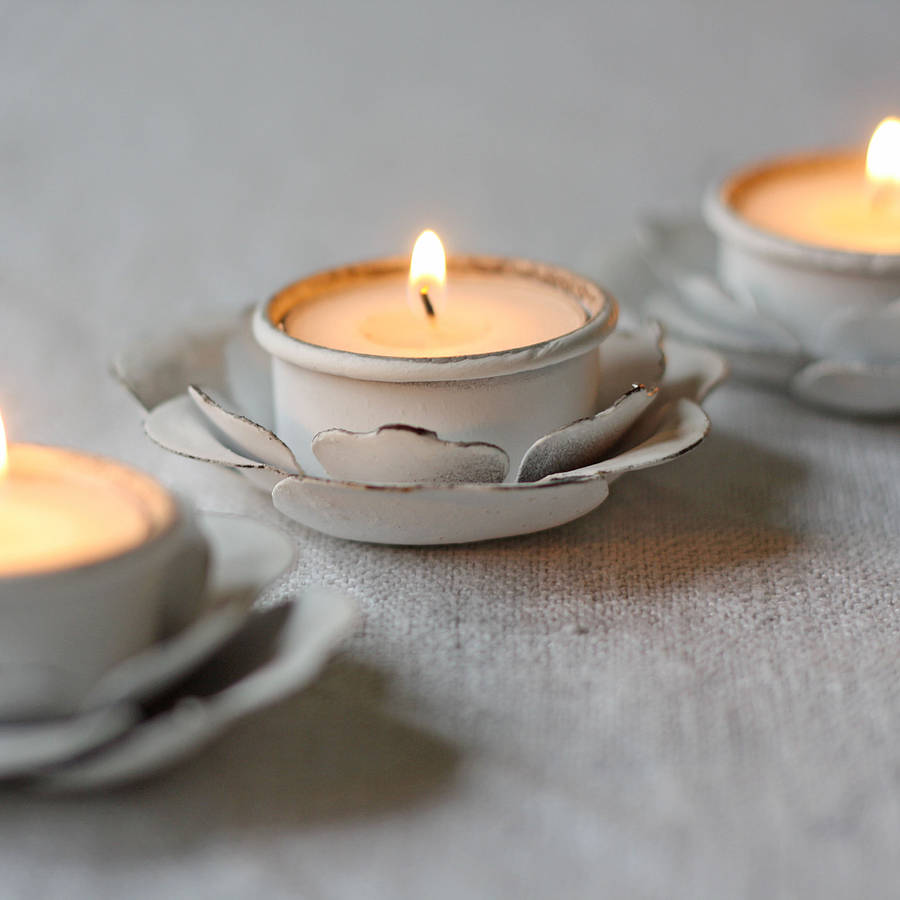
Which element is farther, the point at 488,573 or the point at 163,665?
the point at 488,573

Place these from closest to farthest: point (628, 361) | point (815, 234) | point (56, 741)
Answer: point (56, 741)
point (628, 361)
point (815, 234)

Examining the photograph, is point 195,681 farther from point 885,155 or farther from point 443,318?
point 885,155

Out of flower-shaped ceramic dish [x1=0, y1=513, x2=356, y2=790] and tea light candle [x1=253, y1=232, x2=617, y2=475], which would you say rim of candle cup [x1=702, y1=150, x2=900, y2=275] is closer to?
tea light candle [x1=253, y1=232, x2=617, y2=475]

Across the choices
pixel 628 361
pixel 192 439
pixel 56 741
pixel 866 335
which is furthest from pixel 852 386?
pixel 56 741

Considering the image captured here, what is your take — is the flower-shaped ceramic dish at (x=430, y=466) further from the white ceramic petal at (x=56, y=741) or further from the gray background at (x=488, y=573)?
the white ceramic petal at (x=56, y=741)

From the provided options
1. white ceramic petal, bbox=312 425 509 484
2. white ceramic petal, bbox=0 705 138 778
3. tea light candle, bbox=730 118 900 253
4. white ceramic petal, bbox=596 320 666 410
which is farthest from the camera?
tea light candle, bbox=730 118 900 253

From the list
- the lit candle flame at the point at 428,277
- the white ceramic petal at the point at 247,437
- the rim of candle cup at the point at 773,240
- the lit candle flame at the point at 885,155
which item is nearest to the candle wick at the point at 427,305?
the lit candle flame at the point at 428,277

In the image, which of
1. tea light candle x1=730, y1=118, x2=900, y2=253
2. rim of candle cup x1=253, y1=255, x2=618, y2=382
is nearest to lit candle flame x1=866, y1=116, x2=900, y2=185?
tea light candle x1=730, y1=118, x2=900, y2=253
